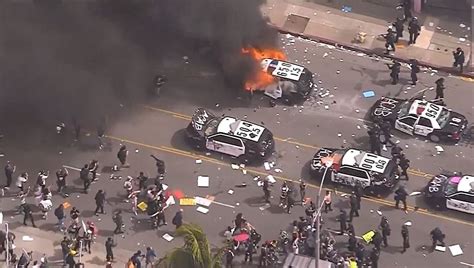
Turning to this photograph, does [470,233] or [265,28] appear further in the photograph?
[265,28]

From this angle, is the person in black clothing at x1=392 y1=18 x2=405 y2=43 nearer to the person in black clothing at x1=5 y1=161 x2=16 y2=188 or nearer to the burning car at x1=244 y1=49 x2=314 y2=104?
the burning car at x1=244 y1=49 x2=314 y2=104

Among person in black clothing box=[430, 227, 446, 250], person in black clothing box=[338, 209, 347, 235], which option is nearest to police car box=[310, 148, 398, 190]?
person in black clothing box=[338, 209, 347, 235]

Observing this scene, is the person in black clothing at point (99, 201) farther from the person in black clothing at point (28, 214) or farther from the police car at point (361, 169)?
the police car at point (361, 169)

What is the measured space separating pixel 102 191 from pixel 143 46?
7.70 meters

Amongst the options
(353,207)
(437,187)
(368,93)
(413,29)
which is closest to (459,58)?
(413,29)

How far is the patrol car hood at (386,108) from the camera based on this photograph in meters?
37.8

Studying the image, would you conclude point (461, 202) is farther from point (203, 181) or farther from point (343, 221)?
point (203, 181)

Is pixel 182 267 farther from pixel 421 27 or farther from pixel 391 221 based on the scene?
pixel 421 27

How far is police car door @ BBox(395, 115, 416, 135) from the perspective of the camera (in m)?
37.4

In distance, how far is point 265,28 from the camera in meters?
40.9

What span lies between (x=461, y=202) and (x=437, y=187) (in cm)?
94

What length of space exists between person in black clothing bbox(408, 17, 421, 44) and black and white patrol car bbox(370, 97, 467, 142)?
4.68 meters

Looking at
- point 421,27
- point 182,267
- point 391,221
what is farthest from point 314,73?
point 182,267

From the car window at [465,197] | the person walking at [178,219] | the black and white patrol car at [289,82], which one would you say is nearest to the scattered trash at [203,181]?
the person walking at [178,219]
